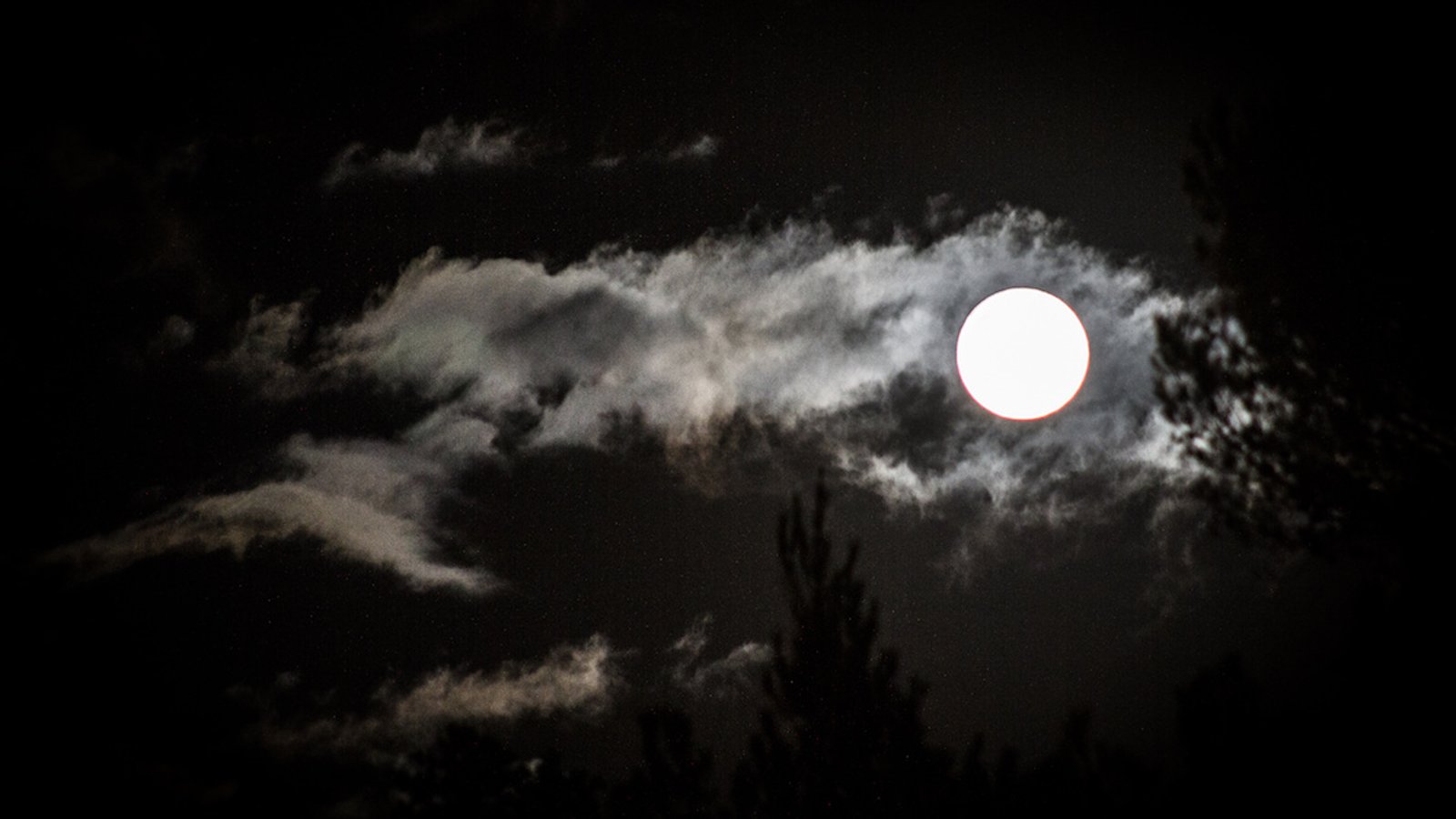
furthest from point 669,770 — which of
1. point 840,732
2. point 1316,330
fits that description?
point 1316,330

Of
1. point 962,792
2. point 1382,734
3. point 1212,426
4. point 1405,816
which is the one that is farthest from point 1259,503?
point 962,792

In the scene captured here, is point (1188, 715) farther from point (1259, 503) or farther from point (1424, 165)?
point (1424, 165)

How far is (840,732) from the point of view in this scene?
11312mm

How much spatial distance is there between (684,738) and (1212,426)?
368 inches

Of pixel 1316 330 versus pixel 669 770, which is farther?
pixel 669 770

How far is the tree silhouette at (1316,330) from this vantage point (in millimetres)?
8000

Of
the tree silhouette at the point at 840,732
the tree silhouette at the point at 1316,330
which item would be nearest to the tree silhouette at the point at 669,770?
the tree silhouette at the point at 840,732

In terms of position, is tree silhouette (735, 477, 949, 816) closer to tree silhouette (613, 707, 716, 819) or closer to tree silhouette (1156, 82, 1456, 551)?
tree silhouette (613, 707, 716, 819)

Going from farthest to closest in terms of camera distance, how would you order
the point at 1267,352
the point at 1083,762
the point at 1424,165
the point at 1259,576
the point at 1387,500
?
the point at 1083,762 → the point at 1259,576 → the point at 1267,352 → the point at 1387,500 → the point at 1424,165

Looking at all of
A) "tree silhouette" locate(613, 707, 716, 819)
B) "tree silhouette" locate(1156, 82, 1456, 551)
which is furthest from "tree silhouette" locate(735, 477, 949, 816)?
"tree silhouette" locate(1156, 82, 1456, 551)

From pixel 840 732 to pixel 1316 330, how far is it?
24.7 feet

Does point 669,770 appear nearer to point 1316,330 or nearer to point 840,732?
point 840,732

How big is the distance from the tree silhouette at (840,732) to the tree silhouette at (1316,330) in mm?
4902

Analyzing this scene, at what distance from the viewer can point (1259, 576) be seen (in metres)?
10.2
